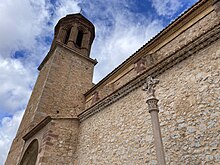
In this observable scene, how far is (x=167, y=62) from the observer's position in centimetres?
538

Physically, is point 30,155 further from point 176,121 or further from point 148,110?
point 176,121

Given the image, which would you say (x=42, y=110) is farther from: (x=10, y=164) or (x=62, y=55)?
(x=62, y=55)

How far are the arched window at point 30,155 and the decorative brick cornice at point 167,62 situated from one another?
3142 millimetres

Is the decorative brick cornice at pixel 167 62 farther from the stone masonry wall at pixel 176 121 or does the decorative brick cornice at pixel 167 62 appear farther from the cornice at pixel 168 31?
the cornice at pixel 168 31

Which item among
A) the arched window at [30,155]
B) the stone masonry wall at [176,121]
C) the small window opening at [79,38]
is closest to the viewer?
the stone masonry wall at [176,121]

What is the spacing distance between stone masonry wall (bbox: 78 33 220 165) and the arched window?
296 cm

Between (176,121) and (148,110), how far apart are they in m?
0.68

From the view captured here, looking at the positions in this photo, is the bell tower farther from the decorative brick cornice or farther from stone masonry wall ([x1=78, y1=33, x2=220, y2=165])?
the decorative brick cornice

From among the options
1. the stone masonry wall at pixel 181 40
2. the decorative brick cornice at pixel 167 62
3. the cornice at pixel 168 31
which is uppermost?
the cornice at pixel 168 31

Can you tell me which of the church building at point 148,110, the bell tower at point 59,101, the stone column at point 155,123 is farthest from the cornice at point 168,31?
the stone column at point 155,123

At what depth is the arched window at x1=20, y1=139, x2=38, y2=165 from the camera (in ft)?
27.4

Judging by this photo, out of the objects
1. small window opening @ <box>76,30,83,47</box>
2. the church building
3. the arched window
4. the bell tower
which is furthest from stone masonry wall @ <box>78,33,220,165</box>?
small window opening @ <box>76,30,83,47</box>

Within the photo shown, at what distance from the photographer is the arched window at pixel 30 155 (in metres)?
8.36

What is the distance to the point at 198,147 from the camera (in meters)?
3.81
